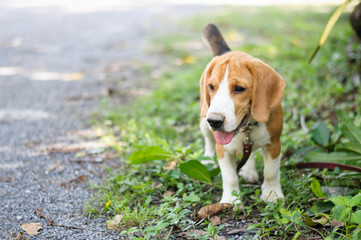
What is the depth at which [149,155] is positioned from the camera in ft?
11.1

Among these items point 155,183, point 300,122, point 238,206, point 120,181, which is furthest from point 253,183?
point 300,122

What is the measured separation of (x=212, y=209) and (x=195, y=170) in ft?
1.26

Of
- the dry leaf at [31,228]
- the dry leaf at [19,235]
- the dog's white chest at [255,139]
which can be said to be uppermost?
the dog's white chest at [255,139]

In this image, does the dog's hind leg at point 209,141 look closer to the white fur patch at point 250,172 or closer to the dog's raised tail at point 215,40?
the white fur patch at point 250,172

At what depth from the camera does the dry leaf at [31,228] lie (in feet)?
8.80

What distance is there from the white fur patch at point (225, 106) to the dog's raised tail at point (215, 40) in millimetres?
1059

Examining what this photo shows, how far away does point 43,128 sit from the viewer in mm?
4699

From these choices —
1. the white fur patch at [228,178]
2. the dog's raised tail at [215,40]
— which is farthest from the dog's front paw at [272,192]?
the dog's raised tail at [215,40]

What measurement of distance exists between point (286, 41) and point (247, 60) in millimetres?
5873

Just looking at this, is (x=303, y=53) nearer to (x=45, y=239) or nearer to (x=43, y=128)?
(x=43, y=128)

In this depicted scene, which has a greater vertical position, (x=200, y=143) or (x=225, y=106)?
(x=225, y=106)

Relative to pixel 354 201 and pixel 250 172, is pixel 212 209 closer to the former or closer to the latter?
pixel 250 172

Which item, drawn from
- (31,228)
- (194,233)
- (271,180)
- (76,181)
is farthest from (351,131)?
(31,228)

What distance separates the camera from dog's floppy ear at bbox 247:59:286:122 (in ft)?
8.71
